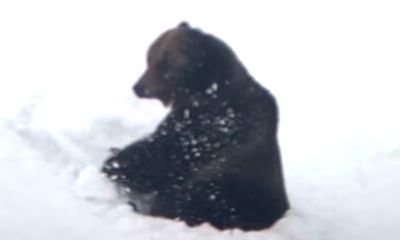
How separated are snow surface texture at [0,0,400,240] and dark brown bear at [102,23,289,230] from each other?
10 cm

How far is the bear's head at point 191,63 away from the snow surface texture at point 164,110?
621mm

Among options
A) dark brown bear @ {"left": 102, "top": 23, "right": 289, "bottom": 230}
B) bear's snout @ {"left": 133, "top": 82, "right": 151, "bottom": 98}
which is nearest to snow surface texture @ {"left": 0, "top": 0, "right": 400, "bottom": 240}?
dark brown bear @ {"left": 102, "top": 23, "right": 289, "bottom": 230}

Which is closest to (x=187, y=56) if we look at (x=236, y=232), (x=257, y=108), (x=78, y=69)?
(x=257, y=108)

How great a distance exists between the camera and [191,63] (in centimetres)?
442

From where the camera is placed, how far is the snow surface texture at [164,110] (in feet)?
14.9

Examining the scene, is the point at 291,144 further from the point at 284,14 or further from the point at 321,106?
the point at 284,14

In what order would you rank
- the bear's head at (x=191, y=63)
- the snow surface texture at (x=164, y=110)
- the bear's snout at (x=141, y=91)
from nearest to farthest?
1. the bear's head at (x=191, y=63)
2. the snow surface texture at (x=164, y=110)
3. the bear's snout at (x=141, y=91)

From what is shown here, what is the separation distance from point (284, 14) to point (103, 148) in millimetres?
3135

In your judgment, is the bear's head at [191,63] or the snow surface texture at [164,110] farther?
the snow surface texture at [164,110]

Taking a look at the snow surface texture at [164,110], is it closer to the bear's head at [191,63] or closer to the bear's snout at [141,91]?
the bear's snout at [141,91]

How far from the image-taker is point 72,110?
5.57 m

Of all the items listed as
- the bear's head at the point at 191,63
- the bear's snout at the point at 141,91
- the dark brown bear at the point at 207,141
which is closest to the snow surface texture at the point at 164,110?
the dark brown bear at the point at 207,141

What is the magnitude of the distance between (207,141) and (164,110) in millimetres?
1062

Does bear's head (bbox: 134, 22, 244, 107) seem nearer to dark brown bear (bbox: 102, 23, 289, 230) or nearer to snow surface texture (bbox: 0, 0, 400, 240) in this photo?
dark brown bear (bbox: 102, 23, 289, 230)
